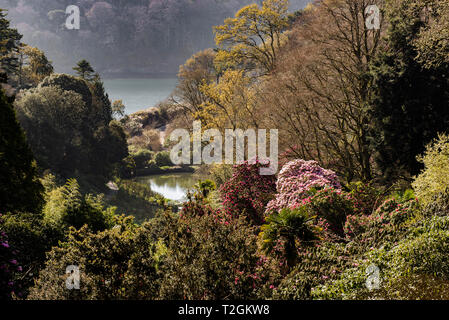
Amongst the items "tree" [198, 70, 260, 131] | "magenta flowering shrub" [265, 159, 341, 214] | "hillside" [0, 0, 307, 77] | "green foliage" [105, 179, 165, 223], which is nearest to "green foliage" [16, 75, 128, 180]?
"green foliage" [105, 179, 165, 223]

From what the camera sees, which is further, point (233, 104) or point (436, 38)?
point (233, 104)

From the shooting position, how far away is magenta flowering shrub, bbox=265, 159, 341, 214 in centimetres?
881

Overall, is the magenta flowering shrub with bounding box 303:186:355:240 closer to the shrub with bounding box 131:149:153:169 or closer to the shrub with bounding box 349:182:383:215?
the shrub with bounding box 349:182:383:215

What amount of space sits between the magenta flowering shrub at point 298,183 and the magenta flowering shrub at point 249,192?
68 cm

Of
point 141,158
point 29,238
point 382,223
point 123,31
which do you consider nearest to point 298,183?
point 382,223

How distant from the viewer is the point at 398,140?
33.9 feet

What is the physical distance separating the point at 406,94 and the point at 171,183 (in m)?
23.7

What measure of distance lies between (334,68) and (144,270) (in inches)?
396

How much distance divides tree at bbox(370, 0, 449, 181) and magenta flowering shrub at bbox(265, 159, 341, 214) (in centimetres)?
239

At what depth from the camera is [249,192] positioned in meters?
10.4

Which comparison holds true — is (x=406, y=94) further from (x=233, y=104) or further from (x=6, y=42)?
(x=6, y=42)

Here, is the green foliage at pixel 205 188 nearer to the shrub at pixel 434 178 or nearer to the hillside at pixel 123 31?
the shrub at pixel 434 178

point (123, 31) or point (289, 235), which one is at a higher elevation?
point (123, 31)
